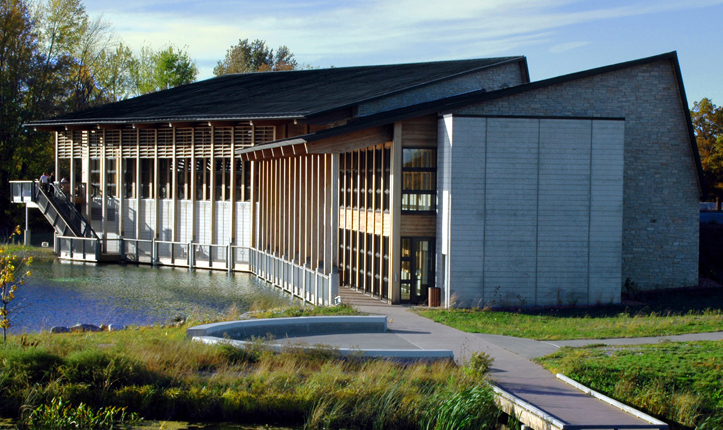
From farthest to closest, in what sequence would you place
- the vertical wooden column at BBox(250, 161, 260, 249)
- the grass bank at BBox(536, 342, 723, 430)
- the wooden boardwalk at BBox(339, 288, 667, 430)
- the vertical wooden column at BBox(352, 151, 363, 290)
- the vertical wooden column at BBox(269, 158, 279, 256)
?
1. the vertical wooden column at BBox(250, 161, 260, 249)
2. the vertical wooden column at BBox(269, 158, 279, 256)
3. the vertical wooden column at BBox(352, 151, 363, 290)
4. the grass bank at BBox(536, 342, 723, 430)
5. the wooden boardwalk at BBox(339, 288, 667, 430)

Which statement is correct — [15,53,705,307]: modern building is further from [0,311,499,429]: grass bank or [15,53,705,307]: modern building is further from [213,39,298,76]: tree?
[213,39,298,76]: tree

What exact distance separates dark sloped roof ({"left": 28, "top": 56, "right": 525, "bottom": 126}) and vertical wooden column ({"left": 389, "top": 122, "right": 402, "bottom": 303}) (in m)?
4.64

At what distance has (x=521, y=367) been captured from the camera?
12.7 metres

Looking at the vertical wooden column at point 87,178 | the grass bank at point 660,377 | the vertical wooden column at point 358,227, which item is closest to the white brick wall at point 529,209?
the vertical wooden column at point 358,227

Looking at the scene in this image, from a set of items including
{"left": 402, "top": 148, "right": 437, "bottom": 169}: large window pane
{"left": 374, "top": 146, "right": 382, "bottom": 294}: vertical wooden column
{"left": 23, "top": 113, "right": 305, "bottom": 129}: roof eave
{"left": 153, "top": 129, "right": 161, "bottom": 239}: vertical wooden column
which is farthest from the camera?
{"left": 153, "top": 129, "right": 161, "bottom": 239}: vertical wooden column

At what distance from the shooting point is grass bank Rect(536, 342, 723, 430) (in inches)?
418

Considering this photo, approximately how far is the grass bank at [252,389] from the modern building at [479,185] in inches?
339

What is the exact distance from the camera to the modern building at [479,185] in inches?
809

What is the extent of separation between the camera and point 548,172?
2075 centimetres

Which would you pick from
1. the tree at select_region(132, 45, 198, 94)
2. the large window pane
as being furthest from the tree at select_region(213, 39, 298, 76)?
the large window pane

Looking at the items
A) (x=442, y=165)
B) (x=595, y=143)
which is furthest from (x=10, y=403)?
(x=595, y=143)

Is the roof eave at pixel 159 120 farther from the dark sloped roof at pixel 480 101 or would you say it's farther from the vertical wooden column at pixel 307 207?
the dark sloped roof at pixel 480 101

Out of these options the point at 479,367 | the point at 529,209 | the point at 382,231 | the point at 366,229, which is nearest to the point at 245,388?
the point at 479,367

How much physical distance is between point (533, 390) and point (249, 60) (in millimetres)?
81226
